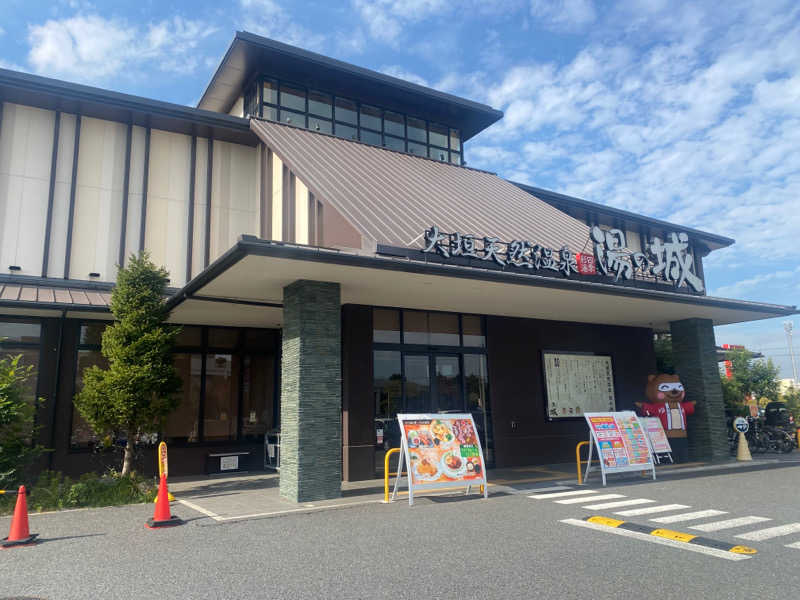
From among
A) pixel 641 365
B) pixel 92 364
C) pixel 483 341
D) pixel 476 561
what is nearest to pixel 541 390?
pixel 483 341

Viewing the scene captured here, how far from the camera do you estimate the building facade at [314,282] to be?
11.0m

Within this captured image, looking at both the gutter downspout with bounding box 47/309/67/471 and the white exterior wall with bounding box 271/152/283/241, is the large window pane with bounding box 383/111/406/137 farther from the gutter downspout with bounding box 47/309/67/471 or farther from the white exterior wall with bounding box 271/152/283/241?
the gutter downspout with bounding box 47/309/67/471

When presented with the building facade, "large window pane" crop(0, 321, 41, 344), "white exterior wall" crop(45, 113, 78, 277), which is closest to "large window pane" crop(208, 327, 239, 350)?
the building facade

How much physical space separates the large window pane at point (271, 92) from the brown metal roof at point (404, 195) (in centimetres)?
123

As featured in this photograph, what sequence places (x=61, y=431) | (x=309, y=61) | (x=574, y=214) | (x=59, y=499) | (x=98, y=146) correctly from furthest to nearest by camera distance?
(x=574, y=214)
(x=309, y=61)
(x=98, y=146)
(x=61, y=431)
(x=59, y=499)

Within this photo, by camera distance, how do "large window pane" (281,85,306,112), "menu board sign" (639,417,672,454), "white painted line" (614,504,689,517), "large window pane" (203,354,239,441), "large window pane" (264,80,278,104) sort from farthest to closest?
"large window pane" (281,85,306,112)
"large window pane" (264,80,278,104)
"large window pane" (203,354,239,441)
"menu board sign" (639,417,672,454)
"white painted line" (614,504,689,517)

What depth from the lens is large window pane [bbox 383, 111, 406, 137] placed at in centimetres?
1920

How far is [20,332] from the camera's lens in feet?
42.5

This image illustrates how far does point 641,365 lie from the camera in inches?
706

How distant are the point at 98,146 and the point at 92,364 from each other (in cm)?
560

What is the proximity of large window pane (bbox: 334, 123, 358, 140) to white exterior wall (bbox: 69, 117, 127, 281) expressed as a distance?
6232mm

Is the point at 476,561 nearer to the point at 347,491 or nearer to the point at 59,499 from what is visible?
the point at 347,491

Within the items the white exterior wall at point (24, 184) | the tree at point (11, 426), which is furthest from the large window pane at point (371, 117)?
the tree at point (11, 426)

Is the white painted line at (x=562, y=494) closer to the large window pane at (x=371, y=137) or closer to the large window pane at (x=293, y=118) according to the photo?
the large window pane at (x=371, y=137)
